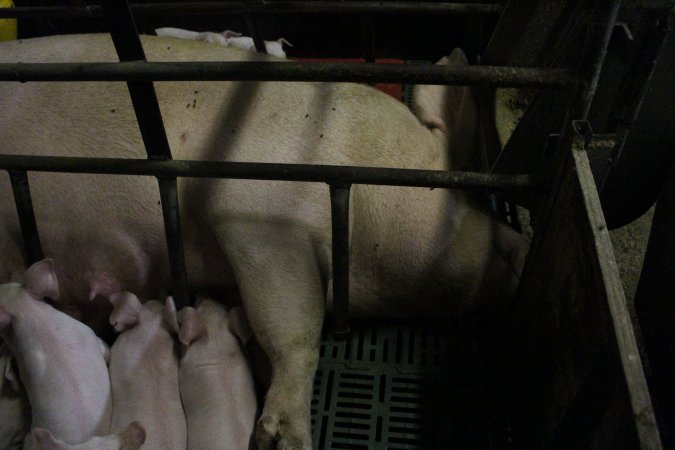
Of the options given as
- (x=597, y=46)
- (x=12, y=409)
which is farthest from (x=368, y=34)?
(x=12, y=409)

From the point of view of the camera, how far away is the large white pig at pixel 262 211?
1.42 meters

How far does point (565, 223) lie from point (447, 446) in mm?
632

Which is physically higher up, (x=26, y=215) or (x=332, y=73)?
(x=332, y=73)

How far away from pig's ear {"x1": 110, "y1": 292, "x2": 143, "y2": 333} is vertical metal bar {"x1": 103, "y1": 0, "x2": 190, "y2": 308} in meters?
0.10

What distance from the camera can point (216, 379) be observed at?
1.38 meters

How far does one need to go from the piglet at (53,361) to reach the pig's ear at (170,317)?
0.17 metres

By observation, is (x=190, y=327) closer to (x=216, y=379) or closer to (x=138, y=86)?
(x=216, y=379)

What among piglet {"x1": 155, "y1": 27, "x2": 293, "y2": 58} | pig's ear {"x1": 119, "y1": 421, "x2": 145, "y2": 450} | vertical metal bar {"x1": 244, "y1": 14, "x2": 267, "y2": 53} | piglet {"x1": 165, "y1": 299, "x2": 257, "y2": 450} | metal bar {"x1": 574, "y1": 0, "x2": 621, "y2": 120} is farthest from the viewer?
piglet {"x1": 155, "y1": 27, "x2": 293, "y2": 58}

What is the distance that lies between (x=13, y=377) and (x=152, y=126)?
0.68m

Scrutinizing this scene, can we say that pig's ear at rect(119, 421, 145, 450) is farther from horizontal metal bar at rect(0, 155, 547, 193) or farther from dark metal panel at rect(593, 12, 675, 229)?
dark metal panel at rect(593, 12, 675, 229)

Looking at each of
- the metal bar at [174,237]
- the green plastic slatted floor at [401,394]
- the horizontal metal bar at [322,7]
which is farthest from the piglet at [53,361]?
the horizontal metal bar at [322,7]

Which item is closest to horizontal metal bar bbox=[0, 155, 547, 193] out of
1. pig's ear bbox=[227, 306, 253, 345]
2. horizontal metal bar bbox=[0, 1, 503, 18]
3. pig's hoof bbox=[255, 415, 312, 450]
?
pig's ear bbox=[227, 306, 253, 345]

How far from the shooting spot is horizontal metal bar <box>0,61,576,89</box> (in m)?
1.05

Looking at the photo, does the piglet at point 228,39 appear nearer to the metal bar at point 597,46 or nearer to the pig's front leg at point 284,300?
the pig's front leg at point 284,300
